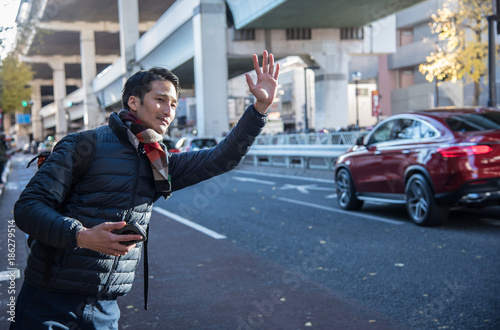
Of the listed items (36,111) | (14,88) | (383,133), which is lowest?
(383,133)

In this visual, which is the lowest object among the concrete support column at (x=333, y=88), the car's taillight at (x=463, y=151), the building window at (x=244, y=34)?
the car's taillight at (x=463, y=151)

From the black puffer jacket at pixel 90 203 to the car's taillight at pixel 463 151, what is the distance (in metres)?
6.44

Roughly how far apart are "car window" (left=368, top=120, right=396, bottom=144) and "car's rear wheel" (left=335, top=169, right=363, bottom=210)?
2.94 ft

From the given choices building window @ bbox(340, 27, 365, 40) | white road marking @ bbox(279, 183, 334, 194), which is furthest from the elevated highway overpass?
white road marking @ bbox(279, 183, 334, 194)

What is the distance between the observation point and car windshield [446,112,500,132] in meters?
8.48

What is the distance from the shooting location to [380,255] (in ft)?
22.7

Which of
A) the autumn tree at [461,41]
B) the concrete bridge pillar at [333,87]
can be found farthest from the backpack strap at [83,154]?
the concrete bridge pillar at [333,87]

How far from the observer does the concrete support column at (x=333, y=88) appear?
38.6 metres

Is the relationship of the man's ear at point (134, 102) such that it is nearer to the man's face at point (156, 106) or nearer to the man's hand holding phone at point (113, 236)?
the man's face at point (156, 106)

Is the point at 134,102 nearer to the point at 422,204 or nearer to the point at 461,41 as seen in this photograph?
the point at 422,204

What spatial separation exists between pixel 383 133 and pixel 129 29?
45.2 m

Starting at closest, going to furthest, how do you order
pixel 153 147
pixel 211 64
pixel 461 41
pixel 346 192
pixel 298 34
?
1. pixel 153 147
2. pixel 346 192
3. pixel 461 41
4. pixel 211 64
5. pixel 298 34

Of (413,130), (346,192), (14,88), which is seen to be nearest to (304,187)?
(346,192)

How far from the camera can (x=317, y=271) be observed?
6309mm
